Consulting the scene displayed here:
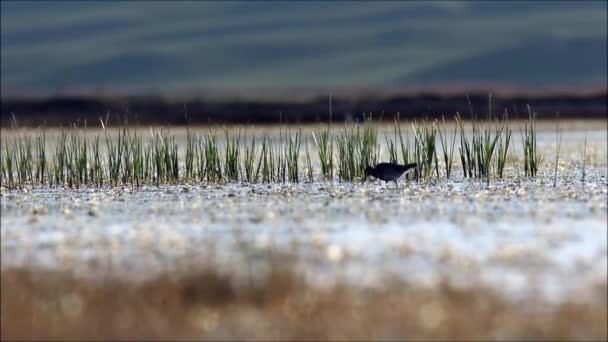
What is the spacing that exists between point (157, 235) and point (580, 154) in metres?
12.2

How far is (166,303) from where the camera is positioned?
5.09 meters

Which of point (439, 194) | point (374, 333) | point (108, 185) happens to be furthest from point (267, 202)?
point (374, 333)

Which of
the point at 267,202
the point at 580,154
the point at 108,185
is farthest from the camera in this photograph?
the point at 580,154

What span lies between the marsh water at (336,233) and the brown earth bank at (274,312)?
170mm

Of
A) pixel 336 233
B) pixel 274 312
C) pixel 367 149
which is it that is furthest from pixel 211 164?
pixel 274 312

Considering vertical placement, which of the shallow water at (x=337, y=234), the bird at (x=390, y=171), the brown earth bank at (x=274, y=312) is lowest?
the brown earth bank at (x=274, y=312)

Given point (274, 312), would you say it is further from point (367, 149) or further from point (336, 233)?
point (367, 149)

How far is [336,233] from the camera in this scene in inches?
276

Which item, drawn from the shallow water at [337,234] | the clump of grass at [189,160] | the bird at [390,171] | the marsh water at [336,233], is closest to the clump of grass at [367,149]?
the bird at [390,171]

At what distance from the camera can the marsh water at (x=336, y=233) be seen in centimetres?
561

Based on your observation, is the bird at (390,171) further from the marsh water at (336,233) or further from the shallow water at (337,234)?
the shallow water at (337,234)

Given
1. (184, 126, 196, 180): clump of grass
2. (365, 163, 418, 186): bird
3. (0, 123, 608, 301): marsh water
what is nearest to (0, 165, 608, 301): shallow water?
(0, 123, 608, 301): marsh water

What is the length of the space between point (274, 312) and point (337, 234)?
6.92 ft

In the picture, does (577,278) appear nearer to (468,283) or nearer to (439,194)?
(468,283)
